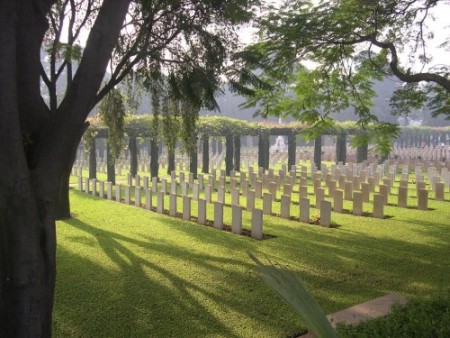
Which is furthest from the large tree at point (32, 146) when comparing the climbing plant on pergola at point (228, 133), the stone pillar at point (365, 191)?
the climbing plant on pergola at point (228, 133)

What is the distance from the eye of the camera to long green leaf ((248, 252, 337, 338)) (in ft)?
4.21

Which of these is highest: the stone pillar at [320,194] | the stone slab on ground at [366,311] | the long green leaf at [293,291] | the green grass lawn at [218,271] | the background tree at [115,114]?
the background tree at [115,114]

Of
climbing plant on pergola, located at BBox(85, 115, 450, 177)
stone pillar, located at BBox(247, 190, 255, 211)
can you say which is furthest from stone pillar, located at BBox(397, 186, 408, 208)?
climbing plant on pergola, located at BBox(85, 115, 450, 177)

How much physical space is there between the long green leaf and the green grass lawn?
7.36 ft

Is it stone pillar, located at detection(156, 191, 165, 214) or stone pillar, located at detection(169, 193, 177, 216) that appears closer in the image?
stone pillar, located at detection(169, 193, 177, 216)

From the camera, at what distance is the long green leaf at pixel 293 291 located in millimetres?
1284

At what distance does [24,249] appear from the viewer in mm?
3287

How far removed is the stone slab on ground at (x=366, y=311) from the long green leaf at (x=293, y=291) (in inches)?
124

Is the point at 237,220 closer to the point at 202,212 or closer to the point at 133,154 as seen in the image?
the point at 202,212

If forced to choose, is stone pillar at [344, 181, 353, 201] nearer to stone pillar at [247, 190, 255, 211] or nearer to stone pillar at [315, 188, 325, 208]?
stone pillar at [315, 188, 325, 208]

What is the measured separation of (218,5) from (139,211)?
7367 millimetres

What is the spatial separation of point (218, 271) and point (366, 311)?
2.35m

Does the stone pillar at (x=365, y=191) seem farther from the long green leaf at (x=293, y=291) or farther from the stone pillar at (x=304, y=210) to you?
the long green leaf at (x=293, y=291)

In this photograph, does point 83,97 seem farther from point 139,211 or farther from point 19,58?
point 139,211
